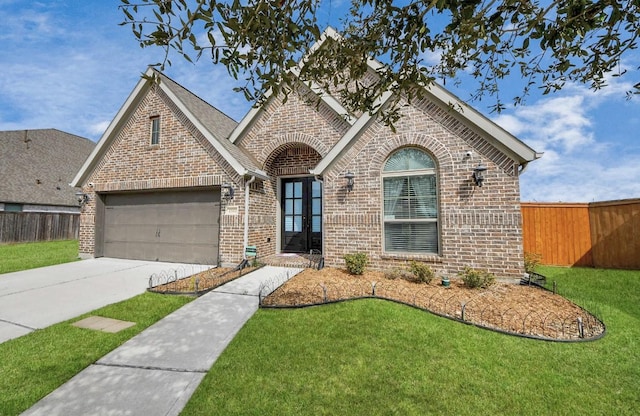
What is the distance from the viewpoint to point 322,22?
3426 mm

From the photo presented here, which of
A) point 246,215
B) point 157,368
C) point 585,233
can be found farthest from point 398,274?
point 585,233

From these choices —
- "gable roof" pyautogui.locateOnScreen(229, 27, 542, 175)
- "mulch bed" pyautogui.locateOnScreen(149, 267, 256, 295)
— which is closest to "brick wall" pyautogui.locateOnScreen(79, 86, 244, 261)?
"mulch bed" pyautogui.locateOnScreen(149, 267, 256, 295)

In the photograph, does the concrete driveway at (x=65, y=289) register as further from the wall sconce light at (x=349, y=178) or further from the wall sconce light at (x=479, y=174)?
the wall sconce light at (x=479, y=174)

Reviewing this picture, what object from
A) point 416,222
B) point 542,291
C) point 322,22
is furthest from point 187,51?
point 542,291

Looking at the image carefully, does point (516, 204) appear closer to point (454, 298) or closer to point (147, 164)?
point (454, 298)

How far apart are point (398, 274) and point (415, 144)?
11.2 ft

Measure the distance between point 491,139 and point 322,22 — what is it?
5276 millimetres

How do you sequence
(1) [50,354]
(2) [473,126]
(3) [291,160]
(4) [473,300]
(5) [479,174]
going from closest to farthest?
(1) [50,354], (4) [473,300], (5) [479,174], (2) [473,126], (3) [291,160]

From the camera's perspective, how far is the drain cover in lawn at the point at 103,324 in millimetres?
4207

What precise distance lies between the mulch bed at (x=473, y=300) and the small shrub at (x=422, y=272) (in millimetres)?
166

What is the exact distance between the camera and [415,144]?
7230 mm

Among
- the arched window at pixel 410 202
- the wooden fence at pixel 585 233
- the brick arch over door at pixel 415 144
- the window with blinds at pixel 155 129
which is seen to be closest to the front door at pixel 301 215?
the brick arch over door at pixel 415 144

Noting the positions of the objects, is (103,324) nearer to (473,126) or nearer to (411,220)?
(411,220)

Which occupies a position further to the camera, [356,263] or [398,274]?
[356,263]
